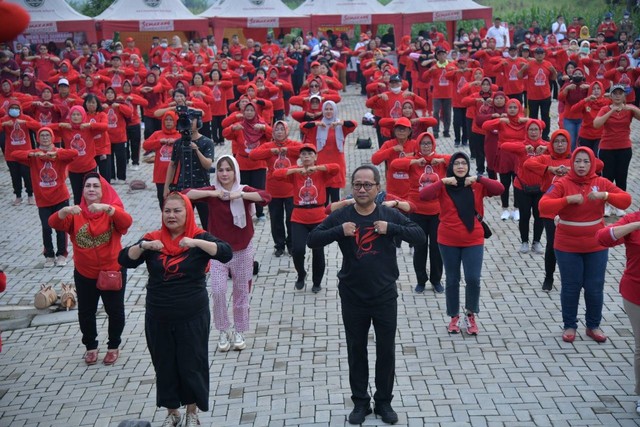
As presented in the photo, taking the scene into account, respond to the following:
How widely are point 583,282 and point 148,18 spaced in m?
22.0

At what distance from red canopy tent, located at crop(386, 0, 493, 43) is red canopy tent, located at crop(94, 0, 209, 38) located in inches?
255

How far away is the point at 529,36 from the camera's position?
30328mm

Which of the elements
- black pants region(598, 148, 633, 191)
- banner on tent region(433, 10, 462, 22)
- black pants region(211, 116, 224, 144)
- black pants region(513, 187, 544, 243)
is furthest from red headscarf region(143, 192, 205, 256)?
banner on tent region(433, 10, 462, 22)

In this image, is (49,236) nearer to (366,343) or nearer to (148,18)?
(366,343)

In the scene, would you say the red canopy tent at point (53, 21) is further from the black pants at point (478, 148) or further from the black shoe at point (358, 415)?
the black shoe at point (358, 415)

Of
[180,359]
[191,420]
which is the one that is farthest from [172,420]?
[180,359]

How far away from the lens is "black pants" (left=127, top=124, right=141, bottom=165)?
17703 mm

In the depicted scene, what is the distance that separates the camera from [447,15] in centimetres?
2986

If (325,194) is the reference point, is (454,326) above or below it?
below

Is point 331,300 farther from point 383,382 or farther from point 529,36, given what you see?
point 529,36

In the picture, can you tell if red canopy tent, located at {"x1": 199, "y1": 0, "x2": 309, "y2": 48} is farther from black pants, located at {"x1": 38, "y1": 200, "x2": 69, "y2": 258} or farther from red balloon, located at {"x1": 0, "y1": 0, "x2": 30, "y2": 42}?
red balloon, located at {"x1": 0, "y1": 0, "x2": 30, "y2": 42}

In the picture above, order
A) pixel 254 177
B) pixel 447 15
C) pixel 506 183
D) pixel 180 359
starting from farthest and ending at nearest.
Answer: pixel 447 15 → pixel 506 183 → pixel 254 177 → pixel 180 359

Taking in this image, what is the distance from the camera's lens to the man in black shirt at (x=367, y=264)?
6.87 metres

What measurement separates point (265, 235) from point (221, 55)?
13.0 meters
